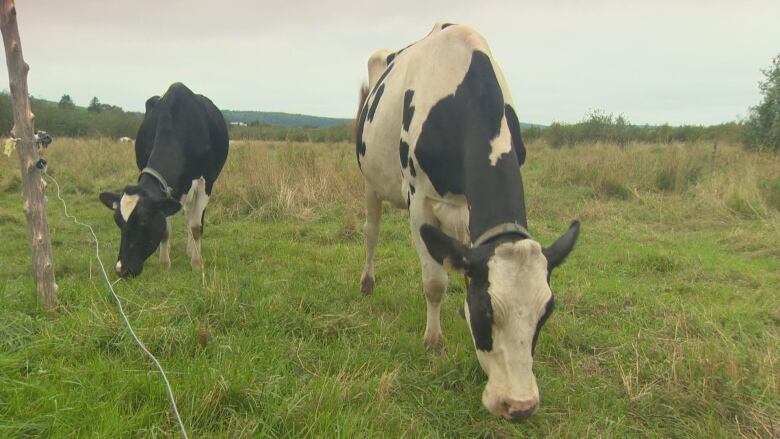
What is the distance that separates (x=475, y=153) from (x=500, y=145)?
16 cm

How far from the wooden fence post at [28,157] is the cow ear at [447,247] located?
2.66 metres

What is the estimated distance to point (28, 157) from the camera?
3.38m

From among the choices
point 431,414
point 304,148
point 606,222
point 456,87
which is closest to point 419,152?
point 456,87

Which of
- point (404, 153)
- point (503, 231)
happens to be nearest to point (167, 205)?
point (404, 153)

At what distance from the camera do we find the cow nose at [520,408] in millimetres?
2324

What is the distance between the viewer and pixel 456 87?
354cm

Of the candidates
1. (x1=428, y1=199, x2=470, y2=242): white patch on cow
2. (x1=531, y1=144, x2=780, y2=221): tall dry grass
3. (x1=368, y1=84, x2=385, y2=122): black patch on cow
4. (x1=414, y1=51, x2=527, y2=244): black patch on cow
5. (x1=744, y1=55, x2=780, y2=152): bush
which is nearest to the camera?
(x1=414, y1=51, x2=527, y2=244): black patch on cow

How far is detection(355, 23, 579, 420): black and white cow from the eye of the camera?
2396mm

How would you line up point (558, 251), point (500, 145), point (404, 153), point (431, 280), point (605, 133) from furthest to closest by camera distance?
point (605, 133) < point (404, 153) < point (431, 280) < point (500, 145) < point (558, 251)

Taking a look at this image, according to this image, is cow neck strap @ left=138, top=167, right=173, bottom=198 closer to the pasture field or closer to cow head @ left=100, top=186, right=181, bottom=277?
cow head @ left=100, top=186, right=181, bottom=277

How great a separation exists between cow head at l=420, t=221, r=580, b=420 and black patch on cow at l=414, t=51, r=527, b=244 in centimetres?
32

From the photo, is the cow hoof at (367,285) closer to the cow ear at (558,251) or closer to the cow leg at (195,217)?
the cow leg at (195,217)

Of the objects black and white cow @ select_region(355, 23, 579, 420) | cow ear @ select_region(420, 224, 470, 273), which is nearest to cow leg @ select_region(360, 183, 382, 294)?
black and white cow @ select_region(355, 23, 579, 420)

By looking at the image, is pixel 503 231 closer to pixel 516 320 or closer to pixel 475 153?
pixel 516 320
